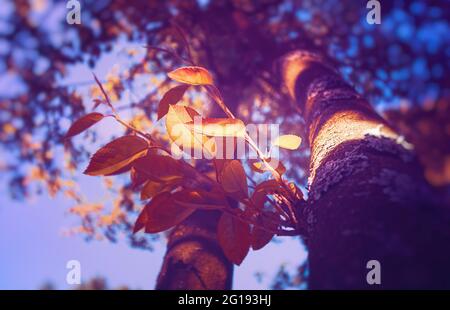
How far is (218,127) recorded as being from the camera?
0.56 m

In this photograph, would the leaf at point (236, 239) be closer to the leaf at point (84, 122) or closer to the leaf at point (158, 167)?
the leaf at point (158, 167)

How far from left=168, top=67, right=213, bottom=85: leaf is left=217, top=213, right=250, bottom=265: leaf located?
0.28m

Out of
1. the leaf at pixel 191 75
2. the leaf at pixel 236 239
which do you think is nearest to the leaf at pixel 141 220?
the leaf at pixel 236 239

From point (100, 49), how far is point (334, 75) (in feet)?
4.58

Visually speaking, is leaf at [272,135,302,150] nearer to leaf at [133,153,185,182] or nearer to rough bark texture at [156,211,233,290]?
leaf at [133,153,185,182]

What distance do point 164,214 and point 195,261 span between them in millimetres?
356

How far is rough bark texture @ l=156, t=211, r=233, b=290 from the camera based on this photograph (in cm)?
86

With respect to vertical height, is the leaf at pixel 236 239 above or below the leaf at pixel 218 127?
below

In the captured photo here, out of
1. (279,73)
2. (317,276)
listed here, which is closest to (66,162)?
(279,73)

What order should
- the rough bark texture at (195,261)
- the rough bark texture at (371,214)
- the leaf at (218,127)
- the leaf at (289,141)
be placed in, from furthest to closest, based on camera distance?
the rough bark texture at (195,261)
the leaf at (289,141)
the leaf at (218,127)
the rough bark texture at (371,214)

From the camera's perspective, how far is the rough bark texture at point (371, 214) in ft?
1.09

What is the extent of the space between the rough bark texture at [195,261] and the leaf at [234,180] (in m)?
0.39

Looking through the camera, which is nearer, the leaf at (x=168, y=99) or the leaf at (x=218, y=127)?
the leaf at (x=218, y=127)

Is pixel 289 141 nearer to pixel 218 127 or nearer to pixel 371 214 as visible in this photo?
pixel 218 127
